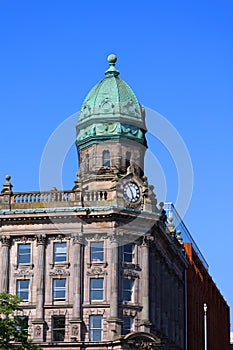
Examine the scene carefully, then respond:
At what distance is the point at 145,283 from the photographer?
297ft

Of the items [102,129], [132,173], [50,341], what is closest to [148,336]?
[50,341]

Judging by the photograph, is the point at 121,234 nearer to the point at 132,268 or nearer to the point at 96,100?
the point at 132,268

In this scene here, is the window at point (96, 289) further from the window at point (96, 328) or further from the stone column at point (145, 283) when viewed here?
the stone column at point (145, 283)

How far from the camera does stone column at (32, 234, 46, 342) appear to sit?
88.4 meters

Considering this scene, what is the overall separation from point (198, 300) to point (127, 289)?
3771cm

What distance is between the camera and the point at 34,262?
299ft

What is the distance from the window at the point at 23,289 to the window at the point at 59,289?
2589 mm

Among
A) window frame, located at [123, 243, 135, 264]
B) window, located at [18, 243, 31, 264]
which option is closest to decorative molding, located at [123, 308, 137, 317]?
window frame, located at [123, 243, 135, 264]

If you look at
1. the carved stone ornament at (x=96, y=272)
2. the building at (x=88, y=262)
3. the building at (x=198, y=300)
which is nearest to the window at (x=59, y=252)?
the building at (x=88, y=262)

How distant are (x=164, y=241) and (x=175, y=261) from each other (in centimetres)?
946

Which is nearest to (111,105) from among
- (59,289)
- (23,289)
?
(59,289)

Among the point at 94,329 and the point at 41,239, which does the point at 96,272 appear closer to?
the point at 94,329

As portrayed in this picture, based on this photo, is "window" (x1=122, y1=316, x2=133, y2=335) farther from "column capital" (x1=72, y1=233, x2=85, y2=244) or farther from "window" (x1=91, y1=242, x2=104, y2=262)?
"column capital" (x1=72, y1=233, x2=85, y2=244)

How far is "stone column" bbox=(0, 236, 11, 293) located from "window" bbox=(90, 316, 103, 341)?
8.79 meters
